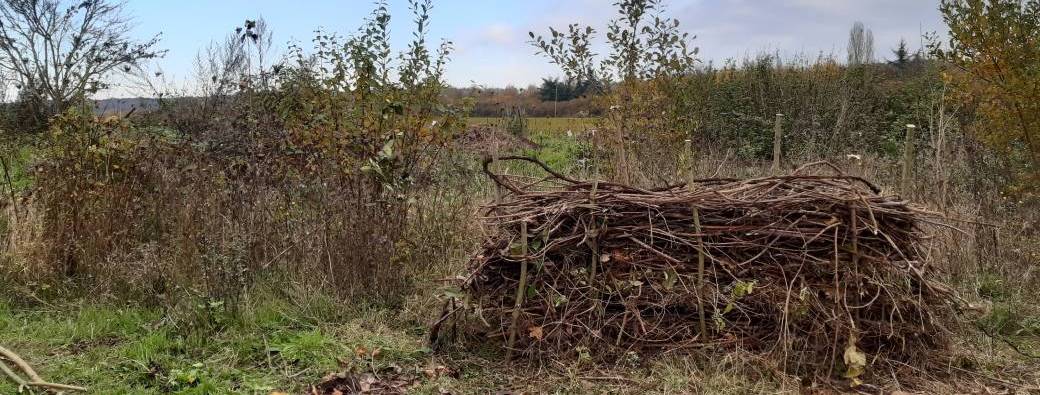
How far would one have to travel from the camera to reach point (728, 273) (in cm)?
357

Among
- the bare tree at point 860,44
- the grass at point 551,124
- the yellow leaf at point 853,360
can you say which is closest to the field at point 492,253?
the yellow leaf at point 853,360

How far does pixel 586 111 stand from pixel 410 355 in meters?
4.90

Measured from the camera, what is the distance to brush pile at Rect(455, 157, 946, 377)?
350 centimetres

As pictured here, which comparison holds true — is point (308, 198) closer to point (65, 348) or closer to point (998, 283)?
point (65, 348)

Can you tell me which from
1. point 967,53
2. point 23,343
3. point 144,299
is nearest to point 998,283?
point 967,53

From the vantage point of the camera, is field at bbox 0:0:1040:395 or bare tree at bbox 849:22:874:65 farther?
bare tree at bbox 849:22:874:65

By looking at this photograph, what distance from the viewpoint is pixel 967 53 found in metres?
5.93

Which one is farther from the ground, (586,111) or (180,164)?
(586,111)

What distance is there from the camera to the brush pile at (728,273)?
3.50m

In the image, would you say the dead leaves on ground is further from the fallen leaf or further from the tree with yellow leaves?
the tree with yellow leaves

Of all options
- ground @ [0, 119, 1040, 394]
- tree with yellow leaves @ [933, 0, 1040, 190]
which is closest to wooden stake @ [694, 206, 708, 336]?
ground @ [0, 119, 1040, 394]

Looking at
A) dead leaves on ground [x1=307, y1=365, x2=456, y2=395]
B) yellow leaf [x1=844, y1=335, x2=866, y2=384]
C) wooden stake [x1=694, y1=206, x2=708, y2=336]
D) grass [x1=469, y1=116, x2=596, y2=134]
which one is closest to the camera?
yellow leaf [x1=844, y1=335, x2=866, y2=384]

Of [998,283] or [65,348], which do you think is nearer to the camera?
[65,348]

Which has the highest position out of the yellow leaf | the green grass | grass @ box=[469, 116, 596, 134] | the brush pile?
grass @ box=[469, 116, 596, 134]
